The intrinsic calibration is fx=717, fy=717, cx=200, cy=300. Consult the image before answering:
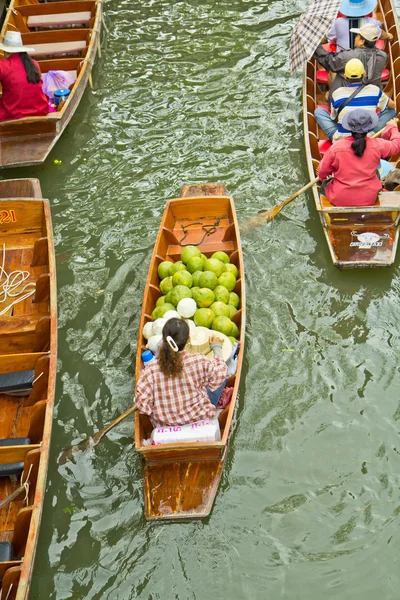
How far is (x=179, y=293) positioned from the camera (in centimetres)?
689

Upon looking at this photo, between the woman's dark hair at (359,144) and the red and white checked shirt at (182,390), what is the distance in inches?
118

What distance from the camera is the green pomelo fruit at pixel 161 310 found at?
680 centimetres

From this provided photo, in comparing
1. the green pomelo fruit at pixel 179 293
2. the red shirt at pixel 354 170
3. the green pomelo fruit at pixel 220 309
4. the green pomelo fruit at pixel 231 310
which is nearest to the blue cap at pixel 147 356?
the green pomelo fruit at pixel 179 293

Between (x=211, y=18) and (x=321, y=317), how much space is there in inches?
291

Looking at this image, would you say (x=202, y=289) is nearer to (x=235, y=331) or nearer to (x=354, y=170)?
(x=235, y=331)

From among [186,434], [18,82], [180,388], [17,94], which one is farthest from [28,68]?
[186,434]

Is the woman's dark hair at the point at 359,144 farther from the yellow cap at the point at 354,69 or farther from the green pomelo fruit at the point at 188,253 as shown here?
the green pomelo fruit at the point at 188,253

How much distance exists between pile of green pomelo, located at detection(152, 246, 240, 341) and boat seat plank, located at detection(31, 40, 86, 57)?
18.3 ft

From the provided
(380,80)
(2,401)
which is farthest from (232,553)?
(380,80)

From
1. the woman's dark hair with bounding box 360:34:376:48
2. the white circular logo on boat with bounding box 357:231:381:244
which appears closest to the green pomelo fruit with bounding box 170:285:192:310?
the white circular logo on boat with bounding box 357:231:381:244

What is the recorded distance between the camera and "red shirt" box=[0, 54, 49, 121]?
9.07 metres

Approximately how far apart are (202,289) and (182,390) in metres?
1.45

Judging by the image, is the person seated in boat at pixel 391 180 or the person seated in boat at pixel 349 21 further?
the person seated in boat at pixel 349 21

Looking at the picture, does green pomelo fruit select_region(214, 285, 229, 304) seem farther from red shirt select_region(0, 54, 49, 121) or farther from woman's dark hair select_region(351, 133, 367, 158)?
red shirt select_region(0, 54, 49, 121)
